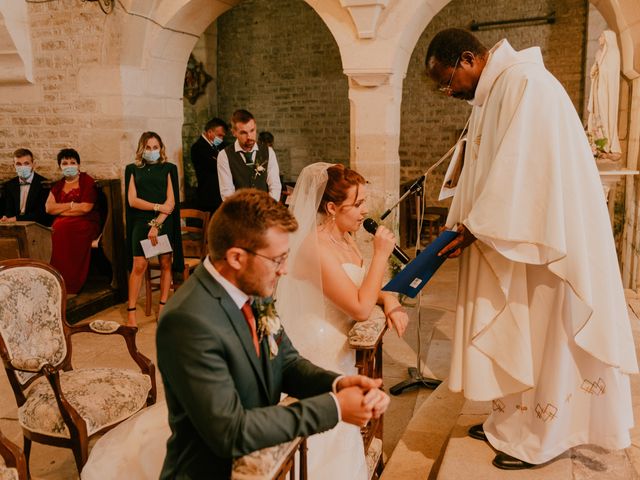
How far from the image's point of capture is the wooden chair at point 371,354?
227 centimetres

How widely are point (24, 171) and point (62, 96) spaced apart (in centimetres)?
96

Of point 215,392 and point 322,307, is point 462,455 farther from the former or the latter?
point 215,392

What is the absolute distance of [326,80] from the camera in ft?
34.3

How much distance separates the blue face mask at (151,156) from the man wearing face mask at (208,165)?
1086 mm

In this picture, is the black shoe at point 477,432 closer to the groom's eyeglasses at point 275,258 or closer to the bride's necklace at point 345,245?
the bride's necklace at point 345,245

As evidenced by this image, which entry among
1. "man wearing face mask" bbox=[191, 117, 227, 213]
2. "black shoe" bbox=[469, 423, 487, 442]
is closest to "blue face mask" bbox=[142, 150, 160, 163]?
"man wearing face mask" bbox=[191, 117, 227, 213]

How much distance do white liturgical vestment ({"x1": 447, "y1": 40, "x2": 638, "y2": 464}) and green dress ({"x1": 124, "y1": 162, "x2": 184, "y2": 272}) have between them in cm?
321

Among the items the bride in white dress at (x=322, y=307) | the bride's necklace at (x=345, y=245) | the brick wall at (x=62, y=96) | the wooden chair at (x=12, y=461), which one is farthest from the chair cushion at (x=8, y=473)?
the brick wall at (x=62, y=96)

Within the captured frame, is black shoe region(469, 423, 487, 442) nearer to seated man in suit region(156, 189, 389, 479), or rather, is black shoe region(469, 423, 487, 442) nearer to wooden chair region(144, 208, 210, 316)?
seated man in suit region(156, 189, 389, 479)

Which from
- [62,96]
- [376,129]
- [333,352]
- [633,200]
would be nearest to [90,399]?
[333,352]

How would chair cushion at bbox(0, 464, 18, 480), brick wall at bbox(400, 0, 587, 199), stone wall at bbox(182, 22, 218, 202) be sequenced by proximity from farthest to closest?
stone wall at bbox(182, 22, 218, 202)
brick wall at bbox(400, 0, 587, 199)
chair cushion at bbox(0, 464, 18, 480)

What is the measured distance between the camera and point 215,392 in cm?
133

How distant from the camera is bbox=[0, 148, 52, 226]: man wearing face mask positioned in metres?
5.41

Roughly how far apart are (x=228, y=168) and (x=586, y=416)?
349 cm
